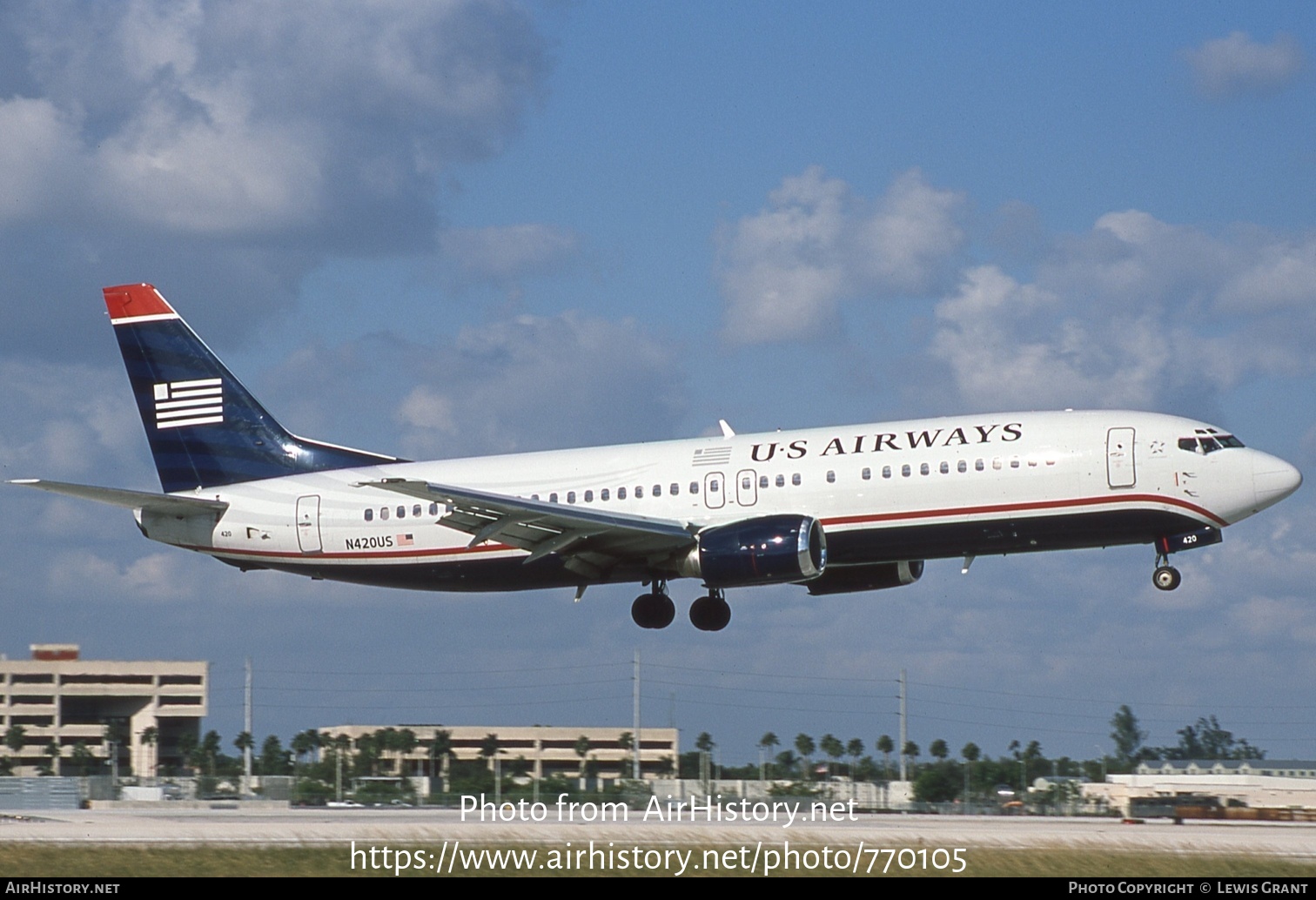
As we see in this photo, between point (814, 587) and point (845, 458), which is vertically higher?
point (845, 458)

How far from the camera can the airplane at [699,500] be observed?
3941 cm

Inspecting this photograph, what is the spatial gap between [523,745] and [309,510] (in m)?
69.9

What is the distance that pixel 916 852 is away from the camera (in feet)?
101

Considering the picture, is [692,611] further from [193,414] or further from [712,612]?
[193,414]

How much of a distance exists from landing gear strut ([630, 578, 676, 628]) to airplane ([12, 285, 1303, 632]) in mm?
55

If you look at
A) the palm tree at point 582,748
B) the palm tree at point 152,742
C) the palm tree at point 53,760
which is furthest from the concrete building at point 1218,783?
the palm tree at point 152,742

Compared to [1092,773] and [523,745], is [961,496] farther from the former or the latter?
[523,745]

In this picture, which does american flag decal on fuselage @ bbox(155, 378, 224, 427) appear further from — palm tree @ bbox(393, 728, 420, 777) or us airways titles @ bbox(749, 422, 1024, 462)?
palm tree @ bbox(393, 728, 420, 777)

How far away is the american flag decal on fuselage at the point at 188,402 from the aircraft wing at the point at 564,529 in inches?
414

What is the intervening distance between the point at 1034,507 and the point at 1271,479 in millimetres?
5568

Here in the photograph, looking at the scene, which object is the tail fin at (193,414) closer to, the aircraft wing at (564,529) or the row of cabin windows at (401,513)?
the row of cabin windows at (401,513)

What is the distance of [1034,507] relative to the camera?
39531 millimetres
